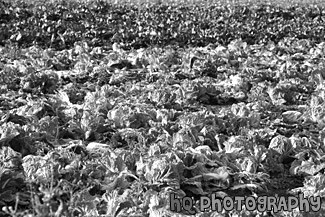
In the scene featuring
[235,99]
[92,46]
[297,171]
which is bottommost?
[297,171]

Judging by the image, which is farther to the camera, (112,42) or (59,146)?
(112,42)

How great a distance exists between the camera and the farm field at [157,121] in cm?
460

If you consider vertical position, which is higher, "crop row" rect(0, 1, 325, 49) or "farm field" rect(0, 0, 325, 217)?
"crop row" rect(0, 1, 325, 49)

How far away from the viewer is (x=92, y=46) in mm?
11117

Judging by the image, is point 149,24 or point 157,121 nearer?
point 157,121

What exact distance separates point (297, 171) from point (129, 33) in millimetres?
7247

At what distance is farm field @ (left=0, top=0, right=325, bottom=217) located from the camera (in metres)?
4.60

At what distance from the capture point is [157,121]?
21.0 feet

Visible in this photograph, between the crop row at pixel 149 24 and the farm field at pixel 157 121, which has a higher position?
the crop row at pixel 149 24

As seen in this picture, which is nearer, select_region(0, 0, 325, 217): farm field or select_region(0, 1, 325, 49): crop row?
select_region(0, 0, 325, 217): farm field

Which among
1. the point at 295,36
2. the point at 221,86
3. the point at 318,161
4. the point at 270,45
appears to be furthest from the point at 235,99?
the point at 295,36

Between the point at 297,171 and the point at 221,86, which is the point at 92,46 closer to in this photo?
the point at 221,86

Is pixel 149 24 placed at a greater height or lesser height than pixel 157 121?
greater

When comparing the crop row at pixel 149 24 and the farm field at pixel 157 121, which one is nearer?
the farm field at pixel 157 121
